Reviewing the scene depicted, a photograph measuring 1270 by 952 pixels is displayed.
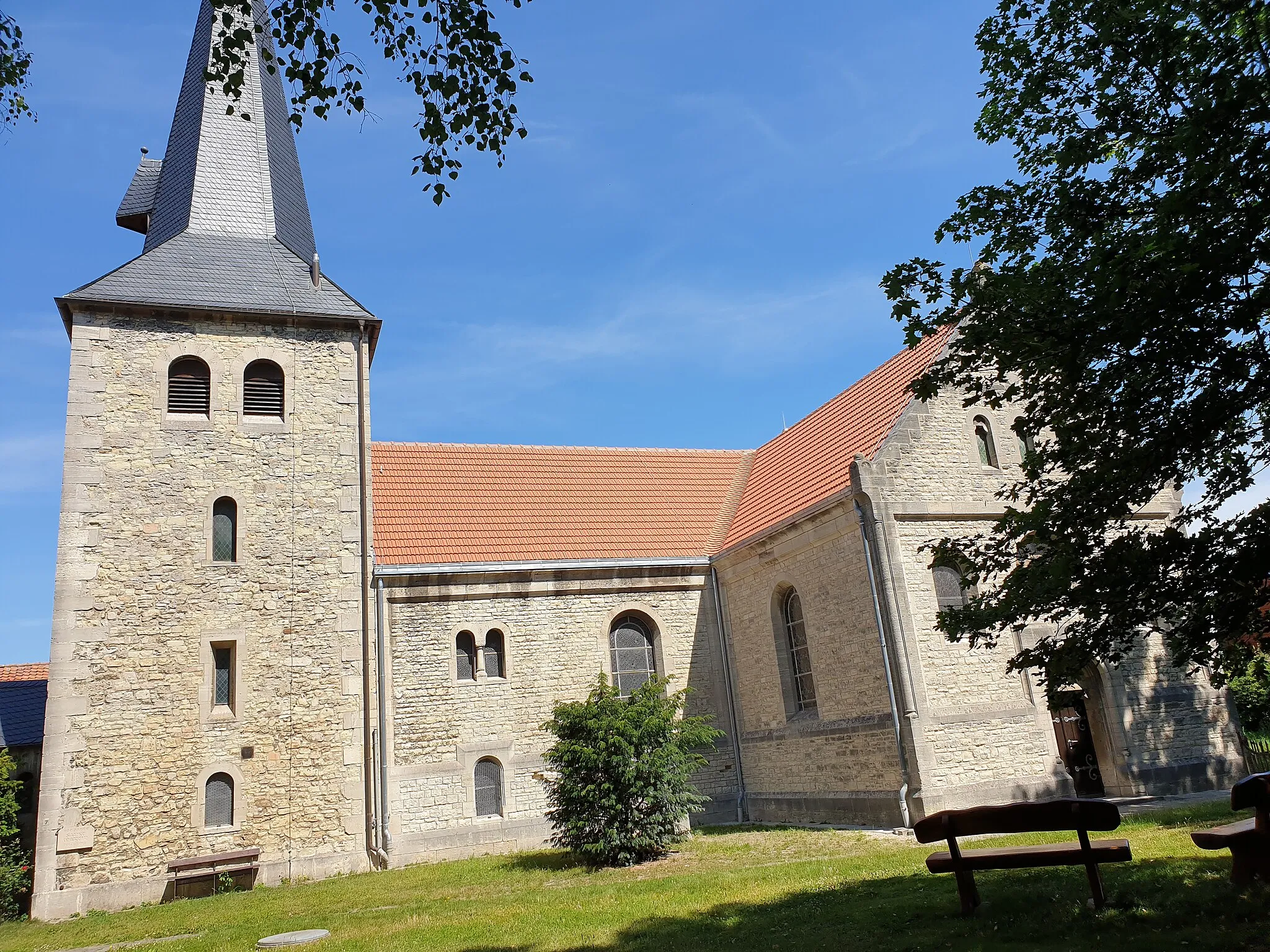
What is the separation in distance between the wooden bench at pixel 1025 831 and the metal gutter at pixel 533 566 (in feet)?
36.4

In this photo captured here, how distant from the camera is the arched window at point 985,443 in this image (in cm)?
1614

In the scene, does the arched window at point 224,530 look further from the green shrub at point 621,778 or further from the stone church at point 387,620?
the green shrub at point 621,778

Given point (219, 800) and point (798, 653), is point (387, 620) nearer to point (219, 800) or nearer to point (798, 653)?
point (219, 800)

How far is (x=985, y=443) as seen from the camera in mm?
16266

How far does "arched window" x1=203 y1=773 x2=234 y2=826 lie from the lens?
1434 cm

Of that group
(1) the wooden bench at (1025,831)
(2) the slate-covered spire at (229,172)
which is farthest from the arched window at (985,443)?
(2) the slate-covered spire at (229,172)

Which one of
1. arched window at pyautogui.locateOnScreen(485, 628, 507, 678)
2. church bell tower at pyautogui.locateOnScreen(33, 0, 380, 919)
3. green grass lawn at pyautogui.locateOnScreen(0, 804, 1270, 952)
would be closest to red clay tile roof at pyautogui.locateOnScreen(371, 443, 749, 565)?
arched window at pyautogui.locateOnScreen(485, 628, 507, 678)

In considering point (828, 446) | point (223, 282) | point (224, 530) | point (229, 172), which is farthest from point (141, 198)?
point (828, 446)

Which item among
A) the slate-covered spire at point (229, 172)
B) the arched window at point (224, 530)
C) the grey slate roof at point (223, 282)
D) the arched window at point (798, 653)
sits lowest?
the arched window at point (798, 653)

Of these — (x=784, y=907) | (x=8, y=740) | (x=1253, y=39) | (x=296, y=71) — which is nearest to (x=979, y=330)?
(x=1253, y=39)

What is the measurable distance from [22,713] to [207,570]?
5.46m

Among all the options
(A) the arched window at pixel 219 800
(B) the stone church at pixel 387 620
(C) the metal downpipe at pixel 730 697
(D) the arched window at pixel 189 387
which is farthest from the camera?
(C) the metal downpipe at pixel 730 697

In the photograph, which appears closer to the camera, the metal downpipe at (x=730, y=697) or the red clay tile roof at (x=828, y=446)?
the red clay tile roof at (x=828, y=446)

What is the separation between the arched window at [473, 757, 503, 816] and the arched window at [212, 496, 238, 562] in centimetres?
570
